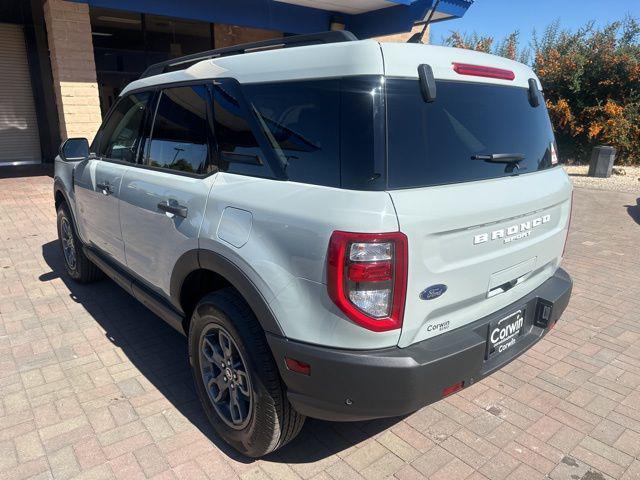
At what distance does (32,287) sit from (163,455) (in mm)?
3197

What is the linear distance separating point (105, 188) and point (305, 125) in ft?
7.05

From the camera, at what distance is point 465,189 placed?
2.15m

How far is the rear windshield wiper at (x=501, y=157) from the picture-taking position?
7.60ft

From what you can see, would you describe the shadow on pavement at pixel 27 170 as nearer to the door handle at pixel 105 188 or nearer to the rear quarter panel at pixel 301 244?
the door handle at pixel 105 188

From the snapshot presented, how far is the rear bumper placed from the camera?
1.93 metres

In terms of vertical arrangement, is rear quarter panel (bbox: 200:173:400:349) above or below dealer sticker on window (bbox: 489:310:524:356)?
above

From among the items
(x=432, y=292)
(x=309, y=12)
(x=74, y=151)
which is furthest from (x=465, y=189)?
(x=309, y=12)

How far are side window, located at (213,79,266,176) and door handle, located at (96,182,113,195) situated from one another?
4.55ft

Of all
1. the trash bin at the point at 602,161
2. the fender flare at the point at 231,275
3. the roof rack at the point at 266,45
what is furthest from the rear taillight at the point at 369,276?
the trash bin at the point at 602,161

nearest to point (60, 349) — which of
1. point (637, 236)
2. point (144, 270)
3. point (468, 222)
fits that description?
point (144, 270)

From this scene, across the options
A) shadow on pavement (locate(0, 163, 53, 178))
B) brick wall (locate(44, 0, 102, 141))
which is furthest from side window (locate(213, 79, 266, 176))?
shadow on pavement (locate(0, 163, 53, 178))

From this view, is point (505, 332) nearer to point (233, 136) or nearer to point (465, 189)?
point (465, 189)

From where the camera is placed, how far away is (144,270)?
10.5ft

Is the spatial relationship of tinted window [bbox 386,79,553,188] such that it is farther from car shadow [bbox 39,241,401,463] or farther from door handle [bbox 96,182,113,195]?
door handle [bbox 96,182,113,195]
